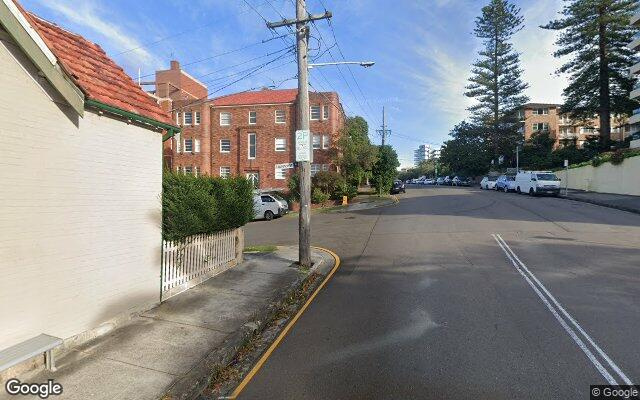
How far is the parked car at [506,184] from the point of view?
122ft

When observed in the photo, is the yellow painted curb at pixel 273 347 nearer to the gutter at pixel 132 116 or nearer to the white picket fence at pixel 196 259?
the white picket fence at pixel 196 259

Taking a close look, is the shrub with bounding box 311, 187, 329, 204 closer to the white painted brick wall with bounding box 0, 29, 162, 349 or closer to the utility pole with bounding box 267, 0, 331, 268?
the utility pole with bounding box 267, 0, 331, 268

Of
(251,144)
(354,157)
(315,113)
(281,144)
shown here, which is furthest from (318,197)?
(251,144)

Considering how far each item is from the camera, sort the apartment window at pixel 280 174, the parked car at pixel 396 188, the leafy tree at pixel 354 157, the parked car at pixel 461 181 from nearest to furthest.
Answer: the leafy tree at pixel 354 157 < the apartment window at pixel 280 174 < the parked car at pixel 396 188 < the parked car at pixel 461 181

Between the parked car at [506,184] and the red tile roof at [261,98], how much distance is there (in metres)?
22.6

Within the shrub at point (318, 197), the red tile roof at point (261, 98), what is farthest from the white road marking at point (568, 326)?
the red tile roof at point (261, 98)

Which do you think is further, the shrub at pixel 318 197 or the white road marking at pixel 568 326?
the shrub at pixel 318 197

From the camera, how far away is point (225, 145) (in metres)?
44.0

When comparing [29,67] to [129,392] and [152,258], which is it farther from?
[129,392]

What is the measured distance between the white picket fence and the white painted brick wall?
625 mm

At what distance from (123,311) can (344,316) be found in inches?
138

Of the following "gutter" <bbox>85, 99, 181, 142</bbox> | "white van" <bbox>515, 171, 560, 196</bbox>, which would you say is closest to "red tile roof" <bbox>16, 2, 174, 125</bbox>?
"gutter" <bbox>85, 99, 181, 142</bbox>

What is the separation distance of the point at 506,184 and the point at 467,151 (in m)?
33.1

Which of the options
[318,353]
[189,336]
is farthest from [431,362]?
[189,336]
